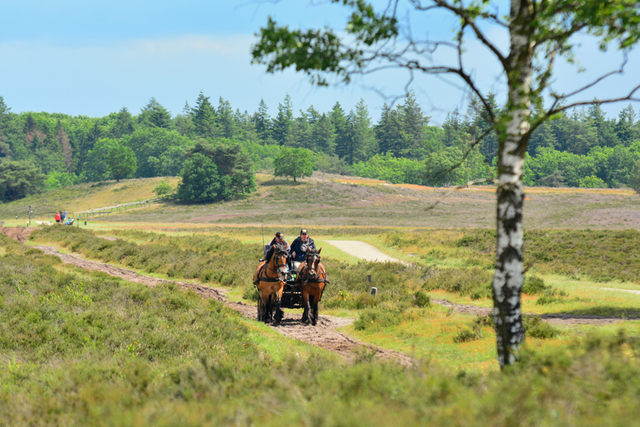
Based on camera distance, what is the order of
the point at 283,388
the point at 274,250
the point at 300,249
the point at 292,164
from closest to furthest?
the point at 283,388 → the point at 274,250 → the point at 300,249 → the point at 292,164

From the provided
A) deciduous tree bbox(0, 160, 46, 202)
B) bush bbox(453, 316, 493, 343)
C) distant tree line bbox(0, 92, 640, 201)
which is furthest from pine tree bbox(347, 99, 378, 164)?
bush bbox(453, 316, 493, 343)

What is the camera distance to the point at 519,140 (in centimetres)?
534

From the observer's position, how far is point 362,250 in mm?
32375

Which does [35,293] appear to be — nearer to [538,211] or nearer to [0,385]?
[0,385]

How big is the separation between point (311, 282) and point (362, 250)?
19432 millimetres

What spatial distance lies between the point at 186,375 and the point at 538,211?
6901cm

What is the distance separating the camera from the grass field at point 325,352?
13.7 ft

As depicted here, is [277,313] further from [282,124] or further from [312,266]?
[282,124]

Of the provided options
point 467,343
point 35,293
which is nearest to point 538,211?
point 467,343

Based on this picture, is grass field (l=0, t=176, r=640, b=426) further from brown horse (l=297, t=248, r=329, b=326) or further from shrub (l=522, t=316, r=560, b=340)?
brown horse (l=297, t=248, r=329, b=326)

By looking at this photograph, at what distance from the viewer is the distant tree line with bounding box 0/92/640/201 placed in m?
105

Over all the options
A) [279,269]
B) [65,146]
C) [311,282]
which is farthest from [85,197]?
[279,269]

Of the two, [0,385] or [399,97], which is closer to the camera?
[399,97]

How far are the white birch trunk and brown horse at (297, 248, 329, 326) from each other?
7.71 m
